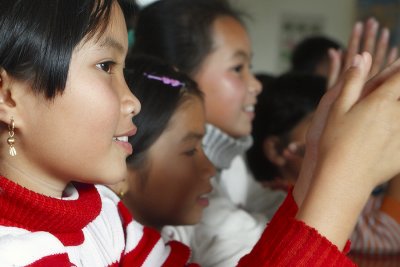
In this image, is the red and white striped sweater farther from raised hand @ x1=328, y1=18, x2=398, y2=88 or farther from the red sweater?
raised hand @ x1=328, y1=18, x2=398, y2=88

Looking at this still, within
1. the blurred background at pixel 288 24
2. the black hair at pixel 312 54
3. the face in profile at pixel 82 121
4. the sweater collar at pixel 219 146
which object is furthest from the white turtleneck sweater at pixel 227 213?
the blurred background at pixel 288 24

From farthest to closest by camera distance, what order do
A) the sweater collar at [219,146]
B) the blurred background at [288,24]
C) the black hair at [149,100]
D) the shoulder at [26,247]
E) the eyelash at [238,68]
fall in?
the blurred background at [288,24], the eyelash at [238,68], the sweater collar at [219,146], the black hair at [149,100], the shoulder at [26,247]

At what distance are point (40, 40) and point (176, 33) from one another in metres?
0.77

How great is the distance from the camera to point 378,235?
45.8 inches

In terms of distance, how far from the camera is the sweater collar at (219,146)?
1212 mm

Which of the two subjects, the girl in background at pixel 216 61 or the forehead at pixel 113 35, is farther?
the girl in background at pixel 216 61

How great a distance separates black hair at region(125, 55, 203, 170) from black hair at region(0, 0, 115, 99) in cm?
32

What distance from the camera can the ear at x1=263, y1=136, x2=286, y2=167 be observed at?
154 centimetres

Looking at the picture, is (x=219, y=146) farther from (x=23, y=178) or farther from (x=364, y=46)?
(x=23, y=178)

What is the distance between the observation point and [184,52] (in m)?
1.29

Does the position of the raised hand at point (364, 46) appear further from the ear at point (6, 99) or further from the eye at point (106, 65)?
the ear at point (6, 99)

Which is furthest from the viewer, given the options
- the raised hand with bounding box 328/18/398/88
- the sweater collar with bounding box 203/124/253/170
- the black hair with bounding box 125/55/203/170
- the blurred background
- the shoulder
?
the blurred background

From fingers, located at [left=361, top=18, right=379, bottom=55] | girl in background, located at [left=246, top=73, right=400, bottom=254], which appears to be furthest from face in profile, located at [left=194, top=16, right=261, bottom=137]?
fingers, located at [left=361, top=18, right=379, bottom=55]

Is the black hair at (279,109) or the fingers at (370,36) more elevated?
the fingers at (370,36)
